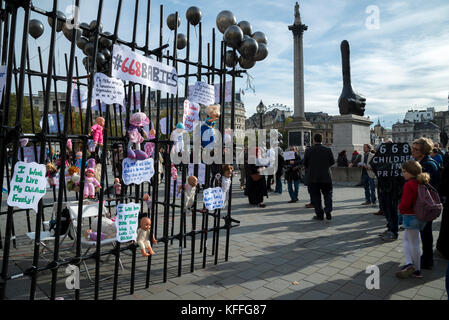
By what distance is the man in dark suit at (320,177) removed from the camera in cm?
729

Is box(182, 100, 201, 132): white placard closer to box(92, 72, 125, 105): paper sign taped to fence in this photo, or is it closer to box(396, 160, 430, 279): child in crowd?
box(92, 72, 125, 105): paper sign taped to fence

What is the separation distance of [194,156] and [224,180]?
28.1 inches

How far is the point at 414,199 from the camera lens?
3959 mm

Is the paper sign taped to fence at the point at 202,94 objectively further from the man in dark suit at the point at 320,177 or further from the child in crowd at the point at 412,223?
the man in dark suit at the point at 320,177

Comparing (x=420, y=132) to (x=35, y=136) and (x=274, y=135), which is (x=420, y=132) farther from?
(x=35, y=136)

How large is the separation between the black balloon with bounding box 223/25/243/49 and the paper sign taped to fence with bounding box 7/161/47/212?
3121 mm

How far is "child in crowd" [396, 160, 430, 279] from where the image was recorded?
393 cm

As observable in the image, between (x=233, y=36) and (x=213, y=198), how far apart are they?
2490 mm

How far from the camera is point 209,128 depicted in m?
4.51

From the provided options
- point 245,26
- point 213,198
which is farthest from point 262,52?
point 213,198

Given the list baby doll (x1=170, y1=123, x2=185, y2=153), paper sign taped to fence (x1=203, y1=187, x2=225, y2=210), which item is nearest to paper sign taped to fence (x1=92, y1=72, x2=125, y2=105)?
baby doll (x1=170, y1=123, x2=185, y2=153)

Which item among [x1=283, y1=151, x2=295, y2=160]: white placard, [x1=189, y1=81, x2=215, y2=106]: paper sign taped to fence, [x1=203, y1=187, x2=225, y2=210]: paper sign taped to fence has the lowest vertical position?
[x1=203, y1=187, x2=225, y2=210]: paper sign taped to fence

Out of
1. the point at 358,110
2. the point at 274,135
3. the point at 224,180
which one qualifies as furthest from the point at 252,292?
the point at 358,110

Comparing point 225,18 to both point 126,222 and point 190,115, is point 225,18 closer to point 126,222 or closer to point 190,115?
point 190,115
